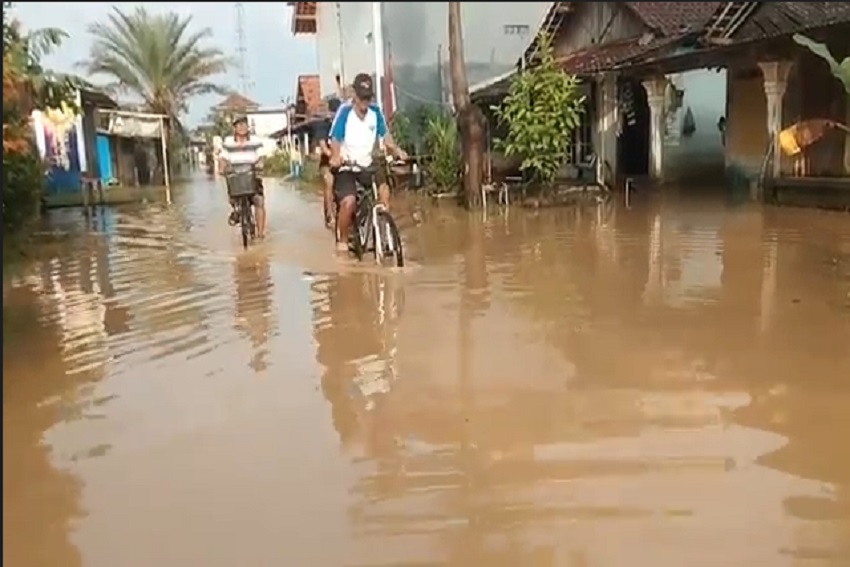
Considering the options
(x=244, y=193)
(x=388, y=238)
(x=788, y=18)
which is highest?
(x=788, y=18)

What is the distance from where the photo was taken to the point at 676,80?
61.5ft

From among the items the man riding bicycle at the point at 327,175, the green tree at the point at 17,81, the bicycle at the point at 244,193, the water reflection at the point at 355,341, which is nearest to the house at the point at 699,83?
the man riding bicycle at the point at 327,175

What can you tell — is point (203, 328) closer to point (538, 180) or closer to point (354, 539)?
point (354, 539)

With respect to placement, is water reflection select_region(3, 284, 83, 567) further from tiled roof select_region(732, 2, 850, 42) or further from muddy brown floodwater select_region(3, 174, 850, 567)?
tiled roof select_region(732, 2, 850, 42)

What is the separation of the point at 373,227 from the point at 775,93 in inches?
290

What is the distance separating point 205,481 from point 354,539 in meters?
0.65

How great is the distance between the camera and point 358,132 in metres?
7.23

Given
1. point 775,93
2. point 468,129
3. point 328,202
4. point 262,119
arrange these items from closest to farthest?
point 262,119 < point 328,202 < point 775,93 < point 468,129

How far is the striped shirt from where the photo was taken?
8992mm

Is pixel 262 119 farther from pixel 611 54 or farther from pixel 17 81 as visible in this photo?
pixel 611 54

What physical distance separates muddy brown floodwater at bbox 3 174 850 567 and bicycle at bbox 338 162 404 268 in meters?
0.25

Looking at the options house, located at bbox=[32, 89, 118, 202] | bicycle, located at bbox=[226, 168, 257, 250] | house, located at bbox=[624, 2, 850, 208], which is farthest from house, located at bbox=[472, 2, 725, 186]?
house, located at bbox=[32, 89, 118, 202]

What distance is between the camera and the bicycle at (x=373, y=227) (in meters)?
7.31

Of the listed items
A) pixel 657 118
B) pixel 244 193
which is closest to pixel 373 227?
pixel 244 193
